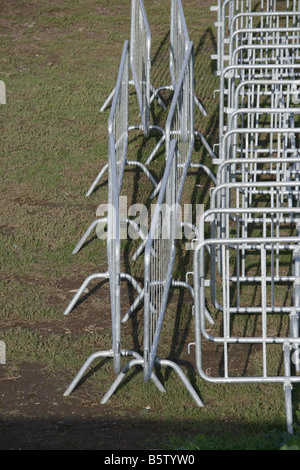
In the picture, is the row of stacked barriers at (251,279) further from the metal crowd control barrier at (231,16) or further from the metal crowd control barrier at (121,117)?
the metal crowd control barrier at (121,117)

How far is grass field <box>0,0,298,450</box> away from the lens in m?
5.11

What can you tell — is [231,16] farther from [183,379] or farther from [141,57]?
[183,379]

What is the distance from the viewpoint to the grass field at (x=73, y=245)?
511cm

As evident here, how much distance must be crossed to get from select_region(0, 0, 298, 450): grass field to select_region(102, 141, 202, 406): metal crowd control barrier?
183 millimetres

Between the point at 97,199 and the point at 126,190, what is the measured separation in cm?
35

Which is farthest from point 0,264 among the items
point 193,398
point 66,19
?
point 66,19

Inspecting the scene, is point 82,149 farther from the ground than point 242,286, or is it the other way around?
point 82,149

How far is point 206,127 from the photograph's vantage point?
977 centimetres

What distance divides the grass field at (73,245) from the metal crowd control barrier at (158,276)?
0.18 metres

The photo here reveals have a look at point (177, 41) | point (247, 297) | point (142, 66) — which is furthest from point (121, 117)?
point (247, 297)

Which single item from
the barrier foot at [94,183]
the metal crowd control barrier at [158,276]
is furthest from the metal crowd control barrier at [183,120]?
the metal crowd control barrier at [158,276]

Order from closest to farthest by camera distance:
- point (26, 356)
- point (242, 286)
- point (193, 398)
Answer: point (193, 398), point (26, 356), point (242, 286)

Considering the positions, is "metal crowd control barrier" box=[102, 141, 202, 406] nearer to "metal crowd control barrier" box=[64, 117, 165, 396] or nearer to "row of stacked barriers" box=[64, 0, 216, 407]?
"row of stacked barriers" box=[64, 0, 216, 407]
